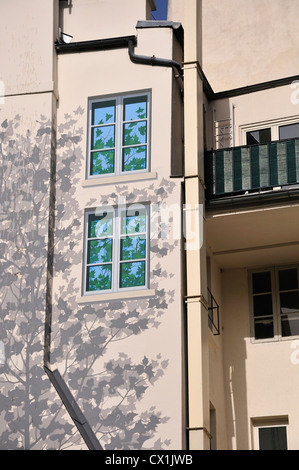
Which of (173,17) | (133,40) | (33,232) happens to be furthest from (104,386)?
(173,17)

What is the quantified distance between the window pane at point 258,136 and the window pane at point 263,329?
13.0ft

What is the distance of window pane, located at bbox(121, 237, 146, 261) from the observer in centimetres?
2198

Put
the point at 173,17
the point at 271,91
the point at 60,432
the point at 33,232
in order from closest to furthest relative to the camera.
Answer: the point at 60,432 → the point at 33,232 → the point at 271,91 → the point at 173,17

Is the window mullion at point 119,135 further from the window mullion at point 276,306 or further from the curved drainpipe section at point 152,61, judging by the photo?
the window mullion at point 276,306

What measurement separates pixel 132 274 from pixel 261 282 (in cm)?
358

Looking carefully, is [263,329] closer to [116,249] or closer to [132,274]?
[132,274]

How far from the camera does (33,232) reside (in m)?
22.5

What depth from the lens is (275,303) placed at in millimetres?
23641

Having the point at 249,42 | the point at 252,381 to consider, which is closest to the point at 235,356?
the point at 252,381

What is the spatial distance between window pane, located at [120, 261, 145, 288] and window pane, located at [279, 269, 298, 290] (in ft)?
11.8

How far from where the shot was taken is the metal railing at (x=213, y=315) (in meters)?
23.4

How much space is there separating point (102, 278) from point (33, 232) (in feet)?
5.74

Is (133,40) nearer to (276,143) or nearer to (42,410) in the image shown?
(276,143)

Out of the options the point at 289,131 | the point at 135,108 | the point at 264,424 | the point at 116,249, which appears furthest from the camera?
the point at 289,131
